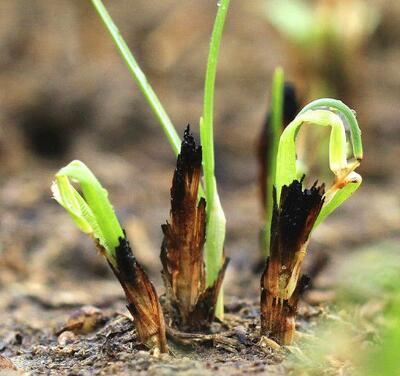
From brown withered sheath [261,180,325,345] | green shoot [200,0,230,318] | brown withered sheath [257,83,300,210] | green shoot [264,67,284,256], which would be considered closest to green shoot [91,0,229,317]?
green shoot [200,0,230,318]

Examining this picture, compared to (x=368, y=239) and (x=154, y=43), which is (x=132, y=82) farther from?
(x=368, y=239)

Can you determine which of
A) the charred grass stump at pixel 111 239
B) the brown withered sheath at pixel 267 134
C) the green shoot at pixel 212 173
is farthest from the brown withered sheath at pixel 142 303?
the brown withered sheath at pixel 267 134

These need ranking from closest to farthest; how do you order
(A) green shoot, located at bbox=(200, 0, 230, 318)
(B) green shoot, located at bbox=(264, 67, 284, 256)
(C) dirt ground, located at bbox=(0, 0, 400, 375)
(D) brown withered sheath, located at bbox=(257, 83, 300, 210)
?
(A) green shoot, located at bbox=(200, 0, 230, 318), (C) dirt ground, located at bbox=(0, 0, 400, 375), (B) green shoot, located at bbox=(264, 67, 284, 256), (D) brown withered sheath, located at bbox=(257, 83, 300, 210)

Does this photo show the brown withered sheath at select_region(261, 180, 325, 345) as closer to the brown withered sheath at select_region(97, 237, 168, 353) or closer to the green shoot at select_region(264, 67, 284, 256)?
the brown withered sheath at select_region(97, 237, 168, 353)

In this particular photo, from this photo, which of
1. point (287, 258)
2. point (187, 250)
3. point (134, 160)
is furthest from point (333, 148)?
point (134, 160)

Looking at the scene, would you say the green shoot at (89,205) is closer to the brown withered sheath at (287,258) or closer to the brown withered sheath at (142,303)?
the brown withered sheath at (142,303)

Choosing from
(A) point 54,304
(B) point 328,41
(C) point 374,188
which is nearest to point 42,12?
(B) point 328,41
